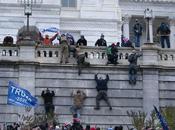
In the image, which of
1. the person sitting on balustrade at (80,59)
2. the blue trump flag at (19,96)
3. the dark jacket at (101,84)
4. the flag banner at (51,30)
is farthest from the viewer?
the flag banner at (51,30)

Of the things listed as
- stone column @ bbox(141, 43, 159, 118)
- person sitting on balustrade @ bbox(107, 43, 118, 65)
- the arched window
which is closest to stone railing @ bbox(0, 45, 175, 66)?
stone column @ bbox(141, 43, 159, 118)

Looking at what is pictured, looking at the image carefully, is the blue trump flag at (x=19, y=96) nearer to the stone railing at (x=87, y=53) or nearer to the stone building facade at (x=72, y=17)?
the stone railing at (x=87, y=53)

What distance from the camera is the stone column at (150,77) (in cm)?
4203

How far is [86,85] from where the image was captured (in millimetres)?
42000

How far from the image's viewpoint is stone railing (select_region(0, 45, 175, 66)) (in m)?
42.0

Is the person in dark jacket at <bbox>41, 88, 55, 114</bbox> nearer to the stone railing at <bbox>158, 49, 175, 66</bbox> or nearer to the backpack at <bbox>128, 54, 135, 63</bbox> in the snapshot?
the backpack at <bbox>128, 54, 135, 63</bbox>

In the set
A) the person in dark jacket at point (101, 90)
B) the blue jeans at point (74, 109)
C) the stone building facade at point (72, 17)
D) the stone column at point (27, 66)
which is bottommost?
the blue jeans at point (74, 109)

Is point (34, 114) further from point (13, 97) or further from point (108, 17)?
point (108, 17)

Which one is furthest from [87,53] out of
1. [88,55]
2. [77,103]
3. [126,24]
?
[126,24]

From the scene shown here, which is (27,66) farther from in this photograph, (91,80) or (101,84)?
(101,84)

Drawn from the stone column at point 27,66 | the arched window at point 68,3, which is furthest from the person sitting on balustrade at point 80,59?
the arched window at point 68,3

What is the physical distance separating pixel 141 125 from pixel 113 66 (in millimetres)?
7675

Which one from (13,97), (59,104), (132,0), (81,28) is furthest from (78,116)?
(132,0)

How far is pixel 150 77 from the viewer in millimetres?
42375
